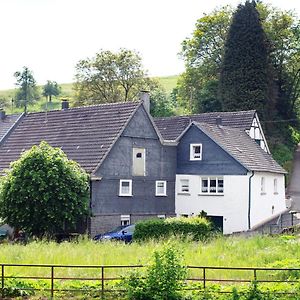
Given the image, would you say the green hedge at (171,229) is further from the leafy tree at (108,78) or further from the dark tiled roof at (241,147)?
the leafy tree at (108,78)

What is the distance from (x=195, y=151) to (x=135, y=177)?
208 inches

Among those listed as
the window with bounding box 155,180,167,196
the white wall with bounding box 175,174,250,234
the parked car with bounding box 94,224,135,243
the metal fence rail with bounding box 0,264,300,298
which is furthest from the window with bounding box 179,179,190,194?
the metal fence rail with bounding box 0,264,300,298

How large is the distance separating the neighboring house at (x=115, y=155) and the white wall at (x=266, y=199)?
5.35m

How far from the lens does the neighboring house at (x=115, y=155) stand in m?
41.1

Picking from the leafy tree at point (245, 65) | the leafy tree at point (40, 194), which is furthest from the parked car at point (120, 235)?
the leafy tree at point (245, 65)

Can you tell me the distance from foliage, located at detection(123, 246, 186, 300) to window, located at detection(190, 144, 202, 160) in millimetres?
26707

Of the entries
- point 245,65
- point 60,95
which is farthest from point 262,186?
point 60,95

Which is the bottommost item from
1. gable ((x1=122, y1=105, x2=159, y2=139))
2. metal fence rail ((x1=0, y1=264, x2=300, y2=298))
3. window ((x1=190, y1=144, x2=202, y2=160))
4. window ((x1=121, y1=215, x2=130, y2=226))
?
metal fence rail ((x1=0, y1=264, x2=300, y2=298))

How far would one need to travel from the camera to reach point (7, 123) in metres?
51.5

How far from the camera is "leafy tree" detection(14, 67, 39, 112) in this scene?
126m

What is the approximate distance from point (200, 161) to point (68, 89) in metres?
122

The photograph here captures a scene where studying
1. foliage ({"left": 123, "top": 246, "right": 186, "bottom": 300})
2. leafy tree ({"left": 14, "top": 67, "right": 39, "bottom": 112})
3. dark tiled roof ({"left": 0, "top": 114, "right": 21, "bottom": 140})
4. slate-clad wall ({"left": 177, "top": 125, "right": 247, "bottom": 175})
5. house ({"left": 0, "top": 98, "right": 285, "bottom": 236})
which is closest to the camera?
foliage ({"left": 123, "top": 246, "right": 186, "bottom": 300})

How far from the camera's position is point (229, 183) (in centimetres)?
4462

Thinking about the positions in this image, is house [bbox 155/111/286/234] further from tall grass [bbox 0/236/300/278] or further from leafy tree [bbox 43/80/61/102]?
leafy tree [bbox 43/80/61/102]
